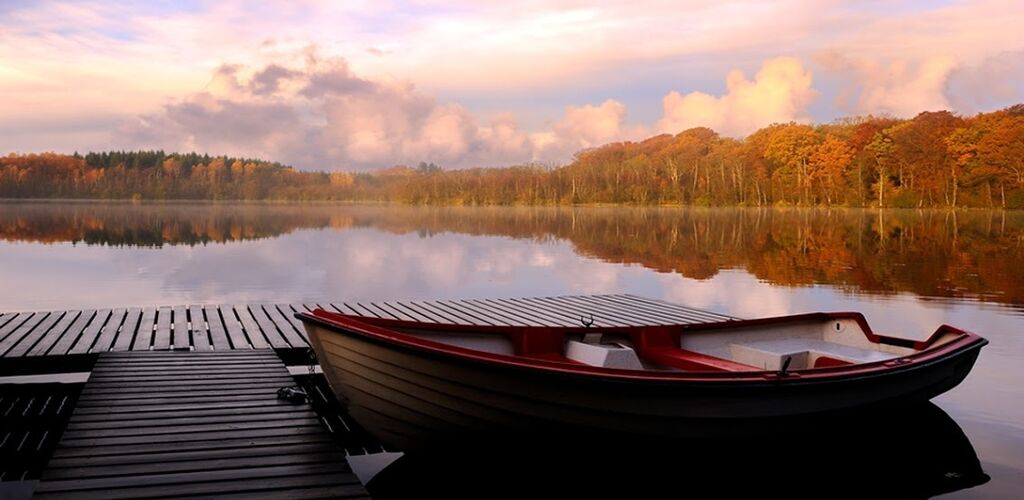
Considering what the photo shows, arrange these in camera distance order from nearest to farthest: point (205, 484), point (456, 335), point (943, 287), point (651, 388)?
point (205, 484)
point (651, 388)
point (456, 335)
point (943, 287)

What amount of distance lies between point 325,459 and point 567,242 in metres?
30.8

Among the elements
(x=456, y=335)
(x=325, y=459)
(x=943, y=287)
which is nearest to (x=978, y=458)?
(x=456, y=335)

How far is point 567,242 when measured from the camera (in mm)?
36062

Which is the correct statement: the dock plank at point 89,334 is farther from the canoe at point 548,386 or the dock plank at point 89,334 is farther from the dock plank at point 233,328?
the canoe at point 548,386

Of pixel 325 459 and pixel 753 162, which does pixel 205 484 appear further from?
pixel 753 162

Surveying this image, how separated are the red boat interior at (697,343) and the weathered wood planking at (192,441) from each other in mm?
951

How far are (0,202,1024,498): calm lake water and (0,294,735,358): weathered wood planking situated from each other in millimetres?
3745

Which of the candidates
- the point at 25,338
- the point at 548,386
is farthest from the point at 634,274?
the point at 548,386

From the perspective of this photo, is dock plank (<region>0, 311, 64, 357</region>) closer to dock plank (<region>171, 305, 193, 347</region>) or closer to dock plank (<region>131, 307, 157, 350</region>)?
dock plank (<region>131, 307, 157, 350</region>)

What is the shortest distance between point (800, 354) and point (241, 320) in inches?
260

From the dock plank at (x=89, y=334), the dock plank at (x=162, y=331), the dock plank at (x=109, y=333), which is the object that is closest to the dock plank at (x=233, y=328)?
the dock plank at (x=162, y=331)

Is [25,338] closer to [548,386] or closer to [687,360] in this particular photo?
[548,386]

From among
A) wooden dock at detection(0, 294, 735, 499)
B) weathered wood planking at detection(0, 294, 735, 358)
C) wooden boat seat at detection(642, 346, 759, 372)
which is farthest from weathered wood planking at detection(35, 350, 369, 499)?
wooden boat seat at detection(642, 346, 759, 372)

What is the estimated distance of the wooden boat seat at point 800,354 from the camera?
7.86m
